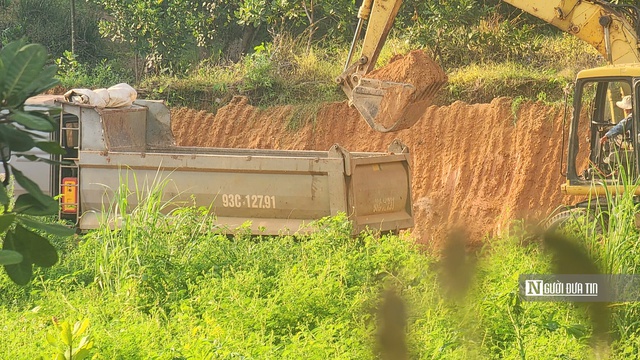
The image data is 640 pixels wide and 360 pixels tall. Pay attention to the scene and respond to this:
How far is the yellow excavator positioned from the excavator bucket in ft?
0.04

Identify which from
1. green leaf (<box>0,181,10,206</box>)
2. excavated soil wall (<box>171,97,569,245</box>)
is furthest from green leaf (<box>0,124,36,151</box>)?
excavated soil wall (<box>171,97,569,245</box>)

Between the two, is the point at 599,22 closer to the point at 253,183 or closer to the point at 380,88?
the point at 380,88

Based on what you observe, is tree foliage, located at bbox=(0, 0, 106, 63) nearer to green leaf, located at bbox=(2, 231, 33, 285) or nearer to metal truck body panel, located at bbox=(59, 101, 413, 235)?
metal truck body panel, located at bbox=(59, 101, 413, 235)

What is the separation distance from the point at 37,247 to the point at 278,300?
485cm

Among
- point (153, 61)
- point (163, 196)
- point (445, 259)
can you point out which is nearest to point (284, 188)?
point (163, 196)

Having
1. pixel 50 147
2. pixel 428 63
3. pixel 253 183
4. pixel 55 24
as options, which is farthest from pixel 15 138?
pixel 55 24

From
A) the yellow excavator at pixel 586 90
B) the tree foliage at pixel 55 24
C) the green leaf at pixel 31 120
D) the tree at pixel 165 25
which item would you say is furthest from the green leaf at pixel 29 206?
the tree foliage at pixel 55 24

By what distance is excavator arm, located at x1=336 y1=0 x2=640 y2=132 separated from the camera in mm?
11617

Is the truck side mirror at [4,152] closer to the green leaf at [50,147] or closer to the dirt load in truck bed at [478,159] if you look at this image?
the green leaf at [50,147]

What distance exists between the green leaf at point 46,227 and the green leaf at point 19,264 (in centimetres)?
5

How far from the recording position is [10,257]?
94.3 inches

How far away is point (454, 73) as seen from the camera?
671 inches

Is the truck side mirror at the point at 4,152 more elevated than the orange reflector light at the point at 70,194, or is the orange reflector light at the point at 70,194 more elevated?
the truck side mirror at the point at 4,152

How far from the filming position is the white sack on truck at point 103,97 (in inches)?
441
